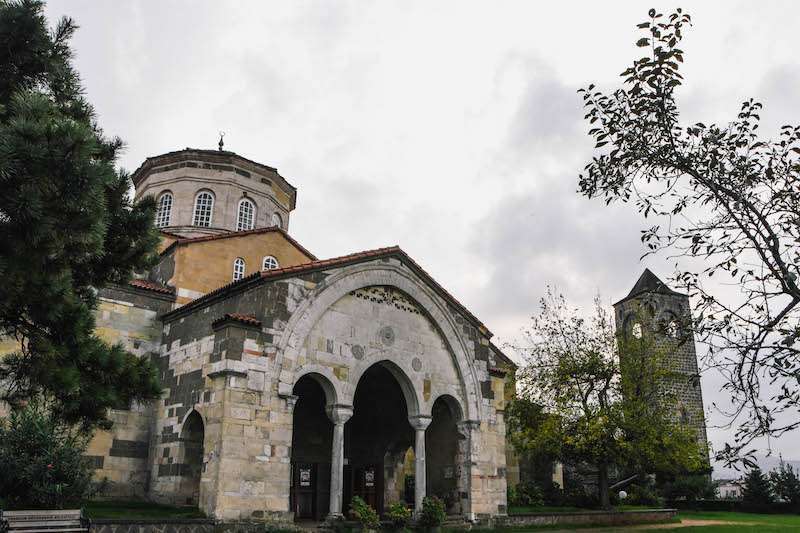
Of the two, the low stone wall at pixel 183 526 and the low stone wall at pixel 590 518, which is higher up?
the low stone wall at pixel 183 526

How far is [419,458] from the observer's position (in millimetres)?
17641

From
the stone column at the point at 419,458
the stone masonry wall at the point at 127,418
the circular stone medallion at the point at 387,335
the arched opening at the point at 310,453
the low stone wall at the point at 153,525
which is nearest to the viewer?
the low stone wall at the point at 153,525

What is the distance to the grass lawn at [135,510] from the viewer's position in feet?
42.6

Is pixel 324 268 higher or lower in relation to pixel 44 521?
higher

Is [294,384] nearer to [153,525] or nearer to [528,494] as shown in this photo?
[153,525]

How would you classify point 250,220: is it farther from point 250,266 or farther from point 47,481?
point 47,481

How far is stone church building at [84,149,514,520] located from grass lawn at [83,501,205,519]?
→ 59 centimetres

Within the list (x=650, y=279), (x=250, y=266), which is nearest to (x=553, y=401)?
(x=250, y=266)

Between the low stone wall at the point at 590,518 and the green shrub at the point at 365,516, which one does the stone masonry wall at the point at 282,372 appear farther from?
the green shrub at the point at 365,516

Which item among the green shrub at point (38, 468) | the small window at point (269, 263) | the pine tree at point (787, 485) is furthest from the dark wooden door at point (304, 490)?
the pine tree at point (787, 485)

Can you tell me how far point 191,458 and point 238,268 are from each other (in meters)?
7.56

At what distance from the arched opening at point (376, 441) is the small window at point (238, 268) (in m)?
5.47

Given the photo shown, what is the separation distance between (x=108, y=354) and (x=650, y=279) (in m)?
49.0

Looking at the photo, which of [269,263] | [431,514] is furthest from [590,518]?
[269,263]
